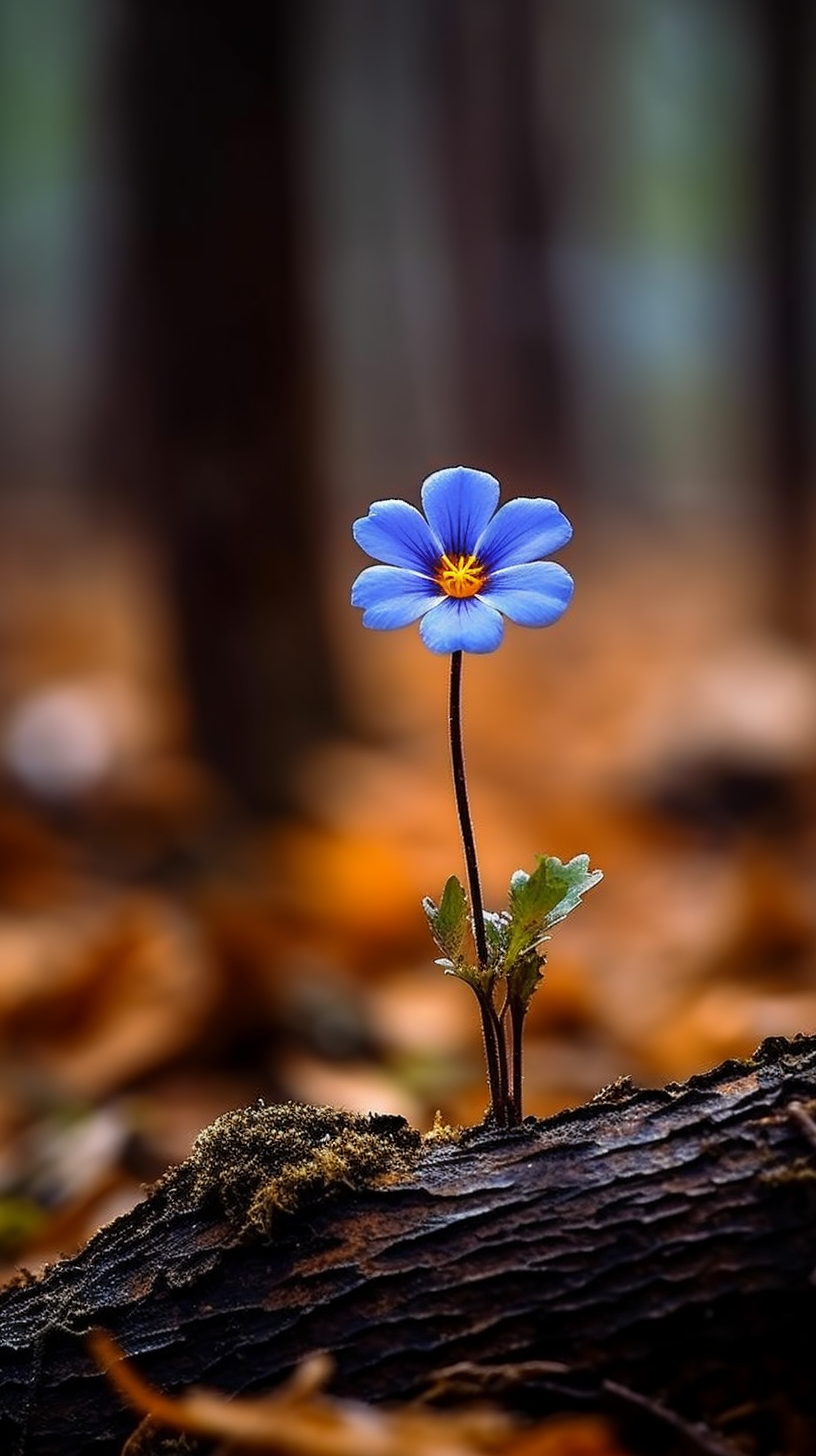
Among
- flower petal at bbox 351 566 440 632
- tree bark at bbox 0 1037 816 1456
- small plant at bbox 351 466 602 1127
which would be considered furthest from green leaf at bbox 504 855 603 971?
flower petal at bbox 351 566 440 632

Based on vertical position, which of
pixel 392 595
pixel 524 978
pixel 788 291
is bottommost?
pixel 524 978

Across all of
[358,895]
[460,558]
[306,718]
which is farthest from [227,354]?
[460,558]

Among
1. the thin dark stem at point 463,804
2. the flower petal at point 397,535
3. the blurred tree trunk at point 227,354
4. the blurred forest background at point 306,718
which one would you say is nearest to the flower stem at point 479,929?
the thin dark stem at point 463,804

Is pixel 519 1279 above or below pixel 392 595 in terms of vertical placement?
below

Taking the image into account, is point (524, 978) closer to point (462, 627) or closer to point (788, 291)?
point (462, 627)

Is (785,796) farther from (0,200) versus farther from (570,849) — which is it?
(0,200)

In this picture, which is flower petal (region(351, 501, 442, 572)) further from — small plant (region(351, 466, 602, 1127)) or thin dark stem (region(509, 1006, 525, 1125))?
thin dark stem (region(509, 1006, 525, 1125))

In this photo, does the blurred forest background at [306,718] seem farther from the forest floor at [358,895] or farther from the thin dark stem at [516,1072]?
the thin dark stem at [516,1072]
